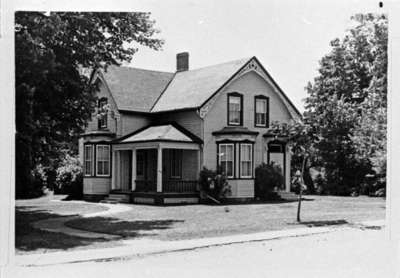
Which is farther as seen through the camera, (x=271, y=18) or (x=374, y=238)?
(x=374, y=238)

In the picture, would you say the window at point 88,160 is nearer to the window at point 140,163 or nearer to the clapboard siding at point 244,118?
the window at point 140,163

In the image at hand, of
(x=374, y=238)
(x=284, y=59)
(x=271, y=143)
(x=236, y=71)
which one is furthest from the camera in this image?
(x=271, y=143)

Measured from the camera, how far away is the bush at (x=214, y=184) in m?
19.1

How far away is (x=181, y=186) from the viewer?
20078mm

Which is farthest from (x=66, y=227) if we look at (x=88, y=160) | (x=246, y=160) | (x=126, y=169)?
(x=88, y=160)

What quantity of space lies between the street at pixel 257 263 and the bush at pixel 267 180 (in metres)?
7.24

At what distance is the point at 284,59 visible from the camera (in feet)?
43.5

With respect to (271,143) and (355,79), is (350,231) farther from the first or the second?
(355,79)

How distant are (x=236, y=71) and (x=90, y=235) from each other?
7943mm

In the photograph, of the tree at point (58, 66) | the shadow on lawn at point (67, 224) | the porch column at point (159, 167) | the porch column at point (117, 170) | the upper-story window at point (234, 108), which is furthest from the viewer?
the porch column at point (117, 170)

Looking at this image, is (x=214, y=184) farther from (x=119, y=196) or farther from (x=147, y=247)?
(x=147, y=247)

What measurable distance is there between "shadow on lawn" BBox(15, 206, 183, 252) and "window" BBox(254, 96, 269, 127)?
697cm

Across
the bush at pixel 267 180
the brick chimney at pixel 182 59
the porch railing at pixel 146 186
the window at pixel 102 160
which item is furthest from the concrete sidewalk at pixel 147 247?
the window at pixel 102 160
